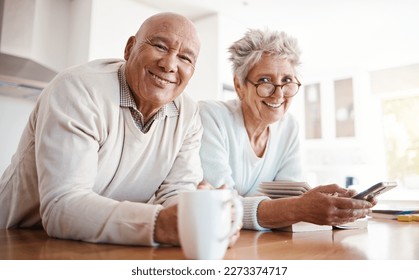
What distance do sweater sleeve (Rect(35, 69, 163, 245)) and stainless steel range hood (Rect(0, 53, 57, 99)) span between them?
1638 mm

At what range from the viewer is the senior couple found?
615 millimetres

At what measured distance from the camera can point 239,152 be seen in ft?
3.93

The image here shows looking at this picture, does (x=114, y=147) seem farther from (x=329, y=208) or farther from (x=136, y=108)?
(x=329, y=208)

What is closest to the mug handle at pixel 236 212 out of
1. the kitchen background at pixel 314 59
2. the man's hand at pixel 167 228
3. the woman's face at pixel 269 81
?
the man's hand at pixel 167 228

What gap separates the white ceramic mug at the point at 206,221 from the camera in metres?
0.45

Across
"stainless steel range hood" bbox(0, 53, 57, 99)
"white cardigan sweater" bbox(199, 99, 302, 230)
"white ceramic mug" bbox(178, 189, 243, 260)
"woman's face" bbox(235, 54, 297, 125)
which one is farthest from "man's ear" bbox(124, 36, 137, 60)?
"stainless steel range hood" bbox(0, 53, 57, 99)

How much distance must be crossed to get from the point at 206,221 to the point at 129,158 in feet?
1.32

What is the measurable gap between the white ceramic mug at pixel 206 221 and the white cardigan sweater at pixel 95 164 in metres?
0.12

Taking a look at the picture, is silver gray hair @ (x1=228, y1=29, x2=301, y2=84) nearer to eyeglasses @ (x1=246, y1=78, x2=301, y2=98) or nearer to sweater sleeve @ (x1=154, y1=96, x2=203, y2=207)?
eyeglasses @ (x1=246, y1=78, x2=301, y2=98)

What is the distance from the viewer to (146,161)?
843 millimetres

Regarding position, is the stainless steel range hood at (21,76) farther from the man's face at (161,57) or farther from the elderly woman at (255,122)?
the man's face at (161,57)
